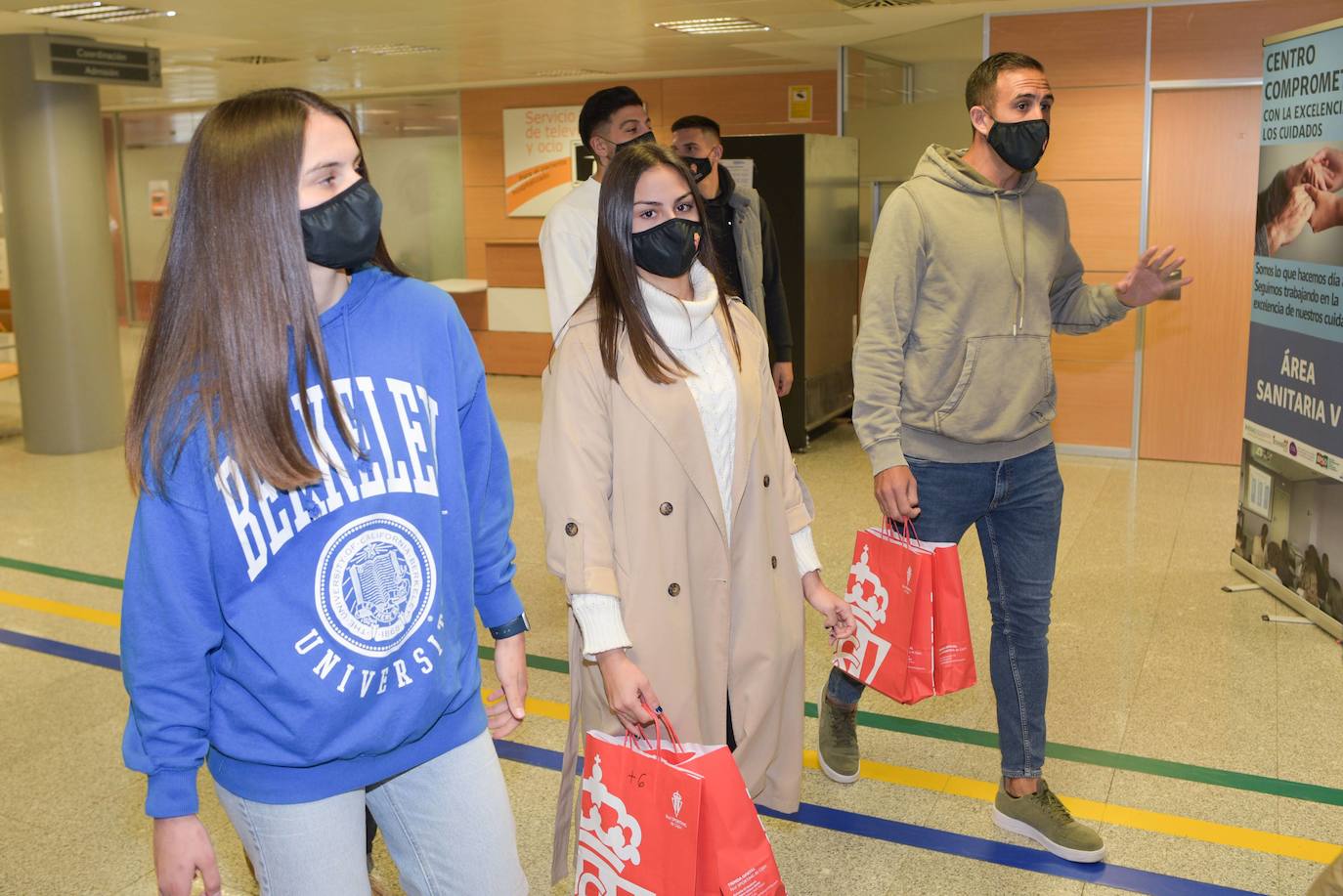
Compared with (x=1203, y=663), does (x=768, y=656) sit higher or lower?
higher

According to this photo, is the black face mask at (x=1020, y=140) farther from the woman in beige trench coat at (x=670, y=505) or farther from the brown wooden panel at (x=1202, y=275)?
the brown wooden panel at (x=1202, y=275)

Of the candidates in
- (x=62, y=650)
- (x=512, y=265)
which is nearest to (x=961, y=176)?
(x=62, y=650)

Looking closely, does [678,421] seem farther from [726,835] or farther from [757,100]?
[757,100]

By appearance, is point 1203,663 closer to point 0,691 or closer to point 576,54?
point 0,691

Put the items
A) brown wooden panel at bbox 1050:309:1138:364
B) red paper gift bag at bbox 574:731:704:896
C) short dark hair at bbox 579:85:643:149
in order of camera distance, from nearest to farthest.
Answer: red paper gift bag at bbox 574:731:704:896
short dark hair at bbox 579:85:643:149
brown wooden panel at bbox 1050:309:1138:364

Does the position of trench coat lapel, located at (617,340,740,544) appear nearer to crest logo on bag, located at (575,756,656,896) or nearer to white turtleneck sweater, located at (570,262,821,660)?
white turtleneck sweater, located at (570,262,821,660)

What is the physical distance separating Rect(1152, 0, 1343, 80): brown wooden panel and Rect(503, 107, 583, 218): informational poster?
17.4ft

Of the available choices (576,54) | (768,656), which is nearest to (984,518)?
(768,656)

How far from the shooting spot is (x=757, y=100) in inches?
401

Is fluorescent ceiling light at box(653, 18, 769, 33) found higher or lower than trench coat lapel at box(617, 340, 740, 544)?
higher

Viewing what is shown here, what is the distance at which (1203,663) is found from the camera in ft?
12.9

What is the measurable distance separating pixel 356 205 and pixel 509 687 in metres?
0.73

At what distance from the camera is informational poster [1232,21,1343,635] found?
4.14 metres

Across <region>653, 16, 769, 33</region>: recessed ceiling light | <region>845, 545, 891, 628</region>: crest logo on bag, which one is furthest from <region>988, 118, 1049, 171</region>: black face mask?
<region>653, 16, 769, 33</region>: recessed ceiling light
